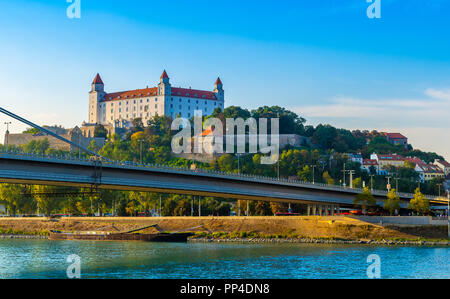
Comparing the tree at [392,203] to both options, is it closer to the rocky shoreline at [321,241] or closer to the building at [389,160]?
the rocky shoreline at [321,241]

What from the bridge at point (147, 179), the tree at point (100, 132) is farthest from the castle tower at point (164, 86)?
the bridge at point (147, 179)

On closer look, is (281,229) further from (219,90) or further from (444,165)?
(219,90)

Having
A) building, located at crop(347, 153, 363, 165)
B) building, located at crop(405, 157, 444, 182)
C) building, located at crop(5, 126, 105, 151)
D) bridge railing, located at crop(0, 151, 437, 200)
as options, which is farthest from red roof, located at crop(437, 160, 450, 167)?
building, located at crop(5, 126, 105, 151)

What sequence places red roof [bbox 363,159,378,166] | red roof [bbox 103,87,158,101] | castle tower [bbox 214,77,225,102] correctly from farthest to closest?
castle tower [bbox 214,77,225,102] < red roof [bbox 103,87,158,101] < red roof [bbox 363,159,378,166]

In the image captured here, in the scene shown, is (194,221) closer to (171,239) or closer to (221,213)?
(171,239)

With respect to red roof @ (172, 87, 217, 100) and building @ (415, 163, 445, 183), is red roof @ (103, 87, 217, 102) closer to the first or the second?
red roof @ (172, 87, 217, 100)

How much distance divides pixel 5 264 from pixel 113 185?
37.4 ft

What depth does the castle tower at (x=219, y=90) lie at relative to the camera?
176800 millimetres

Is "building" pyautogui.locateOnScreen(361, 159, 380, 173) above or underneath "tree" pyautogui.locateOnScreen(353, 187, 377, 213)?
above

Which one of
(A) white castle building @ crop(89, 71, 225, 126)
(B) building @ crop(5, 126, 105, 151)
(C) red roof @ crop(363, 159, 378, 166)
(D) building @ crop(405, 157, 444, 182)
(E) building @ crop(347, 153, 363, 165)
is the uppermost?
(A) white castle building @ crop(89, 71, 225, 126)

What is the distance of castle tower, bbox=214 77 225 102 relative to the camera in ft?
580

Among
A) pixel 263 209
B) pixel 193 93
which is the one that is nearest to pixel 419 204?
pixel 263 209
